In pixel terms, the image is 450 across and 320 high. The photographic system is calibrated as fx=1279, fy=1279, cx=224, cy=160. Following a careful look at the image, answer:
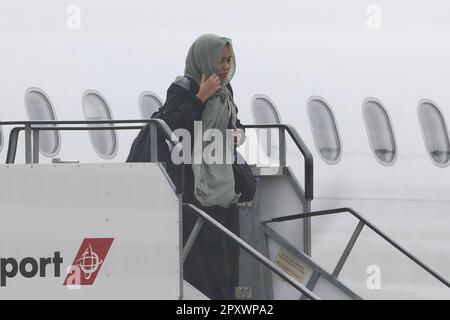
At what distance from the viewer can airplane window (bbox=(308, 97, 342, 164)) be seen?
10.8 metres

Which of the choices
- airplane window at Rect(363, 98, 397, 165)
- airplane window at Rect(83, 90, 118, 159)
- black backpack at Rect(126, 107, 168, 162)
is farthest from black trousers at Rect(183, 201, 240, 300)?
airplane window at Rect(363, 98, 397, 165)

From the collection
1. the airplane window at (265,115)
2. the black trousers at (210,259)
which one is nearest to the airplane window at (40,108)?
the airplane window at (265,115)

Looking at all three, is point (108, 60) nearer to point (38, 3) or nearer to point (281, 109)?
point (38, 3)

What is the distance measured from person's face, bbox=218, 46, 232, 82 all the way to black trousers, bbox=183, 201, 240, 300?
0.76 metres

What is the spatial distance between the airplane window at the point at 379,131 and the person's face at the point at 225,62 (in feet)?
12.5

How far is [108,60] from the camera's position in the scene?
1045cm

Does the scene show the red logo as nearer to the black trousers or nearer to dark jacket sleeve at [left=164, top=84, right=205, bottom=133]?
the black trousers

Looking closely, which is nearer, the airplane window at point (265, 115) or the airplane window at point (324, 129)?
the airplane window at point (265, 115)

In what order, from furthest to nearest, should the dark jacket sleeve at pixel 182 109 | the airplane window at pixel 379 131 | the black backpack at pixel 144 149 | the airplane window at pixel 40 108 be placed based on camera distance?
the airplane window at pixel 379 131
the airplane window at pixel 40 108
the dark jacket sleeve at pixel 182 109
the black backpack at pixel 144 149

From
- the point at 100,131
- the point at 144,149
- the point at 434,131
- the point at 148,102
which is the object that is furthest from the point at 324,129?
the point at 144,149

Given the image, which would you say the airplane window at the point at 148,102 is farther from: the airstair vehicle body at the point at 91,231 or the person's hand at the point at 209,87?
the airstair vehicle body at the point at 91,231

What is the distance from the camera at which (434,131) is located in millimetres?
11172

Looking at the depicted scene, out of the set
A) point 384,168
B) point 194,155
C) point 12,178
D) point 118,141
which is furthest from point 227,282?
point 384,168

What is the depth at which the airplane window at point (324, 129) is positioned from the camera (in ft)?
35.5
